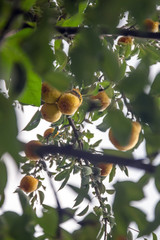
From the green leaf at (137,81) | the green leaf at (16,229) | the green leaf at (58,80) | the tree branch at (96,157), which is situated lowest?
the green leaf at (16,229)

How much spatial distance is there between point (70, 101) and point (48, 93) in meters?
0.14

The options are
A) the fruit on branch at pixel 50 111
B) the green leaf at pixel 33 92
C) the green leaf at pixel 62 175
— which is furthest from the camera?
the green leaf at pixel 62 175

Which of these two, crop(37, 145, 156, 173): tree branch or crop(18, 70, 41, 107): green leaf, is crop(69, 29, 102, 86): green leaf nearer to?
crop(37, 145, 156, 173): tree branch

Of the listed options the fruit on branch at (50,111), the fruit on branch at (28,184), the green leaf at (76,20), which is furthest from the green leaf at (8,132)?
the fruit on branch at (28,184)

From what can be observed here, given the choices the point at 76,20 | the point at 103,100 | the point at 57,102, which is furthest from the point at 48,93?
the point at 76,20

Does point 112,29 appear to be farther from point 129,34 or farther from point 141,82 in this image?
point 129,34

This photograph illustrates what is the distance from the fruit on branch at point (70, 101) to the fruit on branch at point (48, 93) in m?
0.04

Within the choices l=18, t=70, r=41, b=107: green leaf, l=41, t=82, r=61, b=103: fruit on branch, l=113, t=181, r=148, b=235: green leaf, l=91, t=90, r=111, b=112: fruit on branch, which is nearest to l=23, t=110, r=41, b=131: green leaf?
l=41, t=82, r=61, b=103: fruit on branch

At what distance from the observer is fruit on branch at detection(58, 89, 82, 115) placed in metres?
1.42

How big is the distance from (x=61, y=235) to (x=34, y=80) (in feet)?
1.50

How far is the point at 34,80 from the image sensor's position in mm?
838

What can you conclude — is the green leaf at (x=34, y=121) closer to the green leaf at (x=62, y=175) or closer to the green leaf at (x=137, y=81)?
the green leaf at (x=62, y=175)

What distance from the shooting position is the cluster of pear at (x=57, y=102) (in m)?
1.43

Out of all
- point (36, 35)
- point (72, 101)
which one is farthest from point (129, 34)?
point (72, 101)
